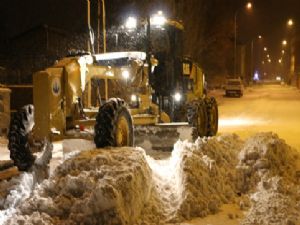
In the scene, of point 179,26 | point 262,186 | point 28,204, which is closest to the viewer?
point 28,204

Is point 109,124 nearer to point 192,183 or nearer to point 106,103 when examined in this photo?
point 106,103

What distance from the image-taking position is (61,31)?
91.9 ft

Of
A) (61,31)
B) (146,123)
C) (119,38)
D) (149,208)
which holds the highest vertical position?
(61,31)

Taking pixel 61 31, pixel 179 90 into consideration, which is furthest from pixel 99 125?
pixel 61 31

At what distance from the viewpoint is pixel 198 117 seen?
40.1 ft

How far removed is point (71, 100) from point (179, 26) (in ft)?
16.1

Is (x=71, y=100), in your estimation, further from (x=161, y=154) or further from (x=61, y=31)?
(x=61, y=31)

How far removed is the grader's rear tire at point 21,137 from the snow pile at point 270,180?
3.77 metres

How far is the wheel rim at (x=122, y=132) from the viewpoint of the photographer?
8797 mm

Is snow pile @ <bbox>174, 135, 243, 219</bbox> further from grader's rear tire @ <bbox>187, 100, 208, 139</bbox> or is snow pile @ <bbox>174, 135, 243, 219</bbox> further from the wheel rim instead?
grader's rear tire @ <bbox>187, 100, 208, 139</bbox>

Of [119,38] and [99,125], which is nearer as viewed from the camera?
[99,125]

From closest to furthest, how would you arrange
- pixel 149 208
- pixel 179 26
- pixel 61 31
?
pixel 149 208 → pixel 179 26 → pixel 61 31

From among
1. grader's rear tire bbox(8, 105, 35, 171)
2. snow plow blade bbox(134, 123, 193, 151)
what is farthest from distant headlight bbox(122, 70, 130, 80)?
grader's rear tire bbox(8, 105, 35, 171)

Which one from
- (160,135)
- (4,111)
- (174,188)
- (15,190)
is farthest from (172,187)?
(4,111)
